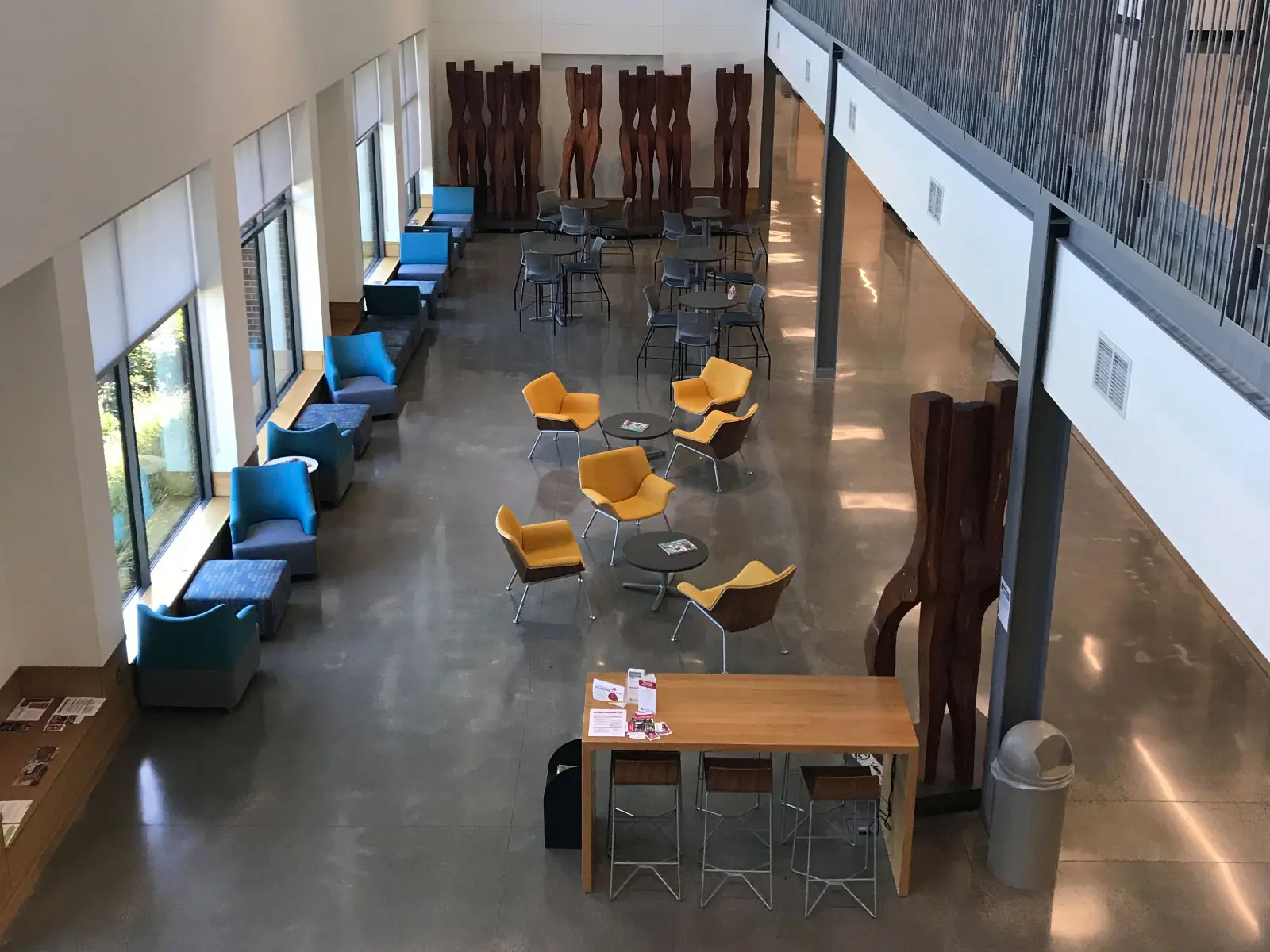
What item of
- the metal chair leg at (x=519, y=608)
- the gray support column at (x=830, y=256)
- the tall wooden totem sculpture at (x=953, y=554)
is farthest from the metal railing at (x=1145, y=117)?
the gray support column at (x=830, y=256)

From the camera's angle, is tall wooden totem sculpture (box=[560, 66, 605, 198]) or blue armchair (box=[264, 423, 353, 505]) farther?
tall wooden totem sculpture (box=[560, 66, 605, 198])

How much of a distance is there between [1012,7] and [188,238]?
19.4 feet

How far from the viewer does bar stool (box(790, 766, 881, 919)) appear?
636 centimetres

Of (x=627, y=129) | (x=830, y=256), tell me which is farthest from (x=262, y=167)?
(x=627, y=129)

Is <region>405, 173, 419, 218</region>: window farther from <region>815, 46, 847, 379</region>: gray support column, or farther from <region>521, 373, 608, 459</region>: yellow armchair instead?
<region>521, 373, 608, 459</region>: yellow armchair

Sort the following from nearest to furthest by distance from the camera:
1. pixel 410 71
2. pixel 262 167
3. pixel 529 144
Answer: pixel 262 167 < pixel 410 71 < pixel 529 144

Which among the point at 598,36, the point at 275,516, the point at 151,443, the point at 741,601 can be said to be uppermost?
the point at 598,36

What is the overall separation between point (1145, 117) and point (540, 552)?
561 centimetres

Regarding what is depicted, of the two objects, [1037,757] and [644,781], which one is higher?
[1037,757]

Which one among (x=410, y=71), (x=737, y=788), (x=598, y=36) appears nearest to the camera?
(x=737, y=788)

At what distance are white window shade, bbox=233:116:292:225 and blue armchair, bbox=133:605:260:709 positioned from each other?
3.96 metres

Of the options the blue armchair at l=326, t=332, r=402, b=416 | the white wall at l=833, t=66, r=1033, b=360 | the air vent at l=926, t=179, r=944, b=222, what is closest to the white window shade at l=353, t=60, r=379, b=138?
the blue armchair at l=326, t=332, r=402, b=416

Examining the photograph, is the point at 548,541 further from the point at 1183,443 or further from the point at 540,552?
the point at 1183,443

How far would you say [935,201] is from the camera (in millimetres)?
7500
